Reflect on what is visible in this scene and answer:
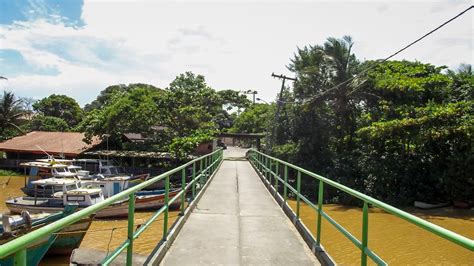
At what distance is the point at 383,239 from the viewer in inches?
656

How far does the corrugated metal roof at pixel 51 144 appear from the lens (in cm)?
3728

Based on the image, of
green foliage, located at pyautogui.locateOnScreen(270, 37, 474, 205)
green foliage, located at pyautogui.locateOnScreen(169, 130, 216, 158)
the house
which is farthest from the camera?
the house

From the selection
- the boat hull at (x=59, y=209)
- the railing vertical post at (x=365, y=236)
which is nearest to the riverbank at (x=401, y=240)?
the boat hull at (x=59, y=209)

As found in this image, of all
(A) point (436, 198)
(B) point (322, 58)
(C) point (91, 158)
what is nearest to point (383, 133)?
(A) point (436, 198)

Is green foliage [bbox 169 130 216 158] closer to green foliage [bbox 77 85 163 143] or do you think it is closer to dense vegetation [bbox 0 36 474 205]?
dense vegetation [bbox 0 36 474 205]

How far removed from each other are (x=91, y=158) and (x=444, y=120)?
28860 mm

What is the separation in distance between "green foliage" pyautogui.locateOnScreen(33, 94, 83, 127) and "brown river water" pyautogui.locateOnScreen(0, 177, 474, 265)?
52737 mm

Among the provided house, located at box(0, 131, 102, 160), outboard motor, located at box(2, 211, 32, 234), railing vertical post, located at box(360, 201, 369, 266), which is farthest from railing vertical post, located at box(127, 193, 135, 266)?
house, located at box(0, 131, 102, 160)

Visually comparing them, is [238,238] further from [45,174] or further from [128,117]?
[128,117]

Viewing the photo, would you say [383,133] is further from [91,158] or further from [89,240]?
[91,158]

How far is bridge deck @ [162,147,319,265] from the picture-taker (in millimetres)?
5656

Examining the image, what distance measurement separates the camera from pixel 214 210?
9.49 meters

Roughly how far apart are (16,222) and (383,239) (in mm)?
13579

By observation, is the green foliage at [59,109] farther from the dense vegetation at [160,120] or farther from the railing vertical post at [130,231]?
the railing vertical post at [130,231]
